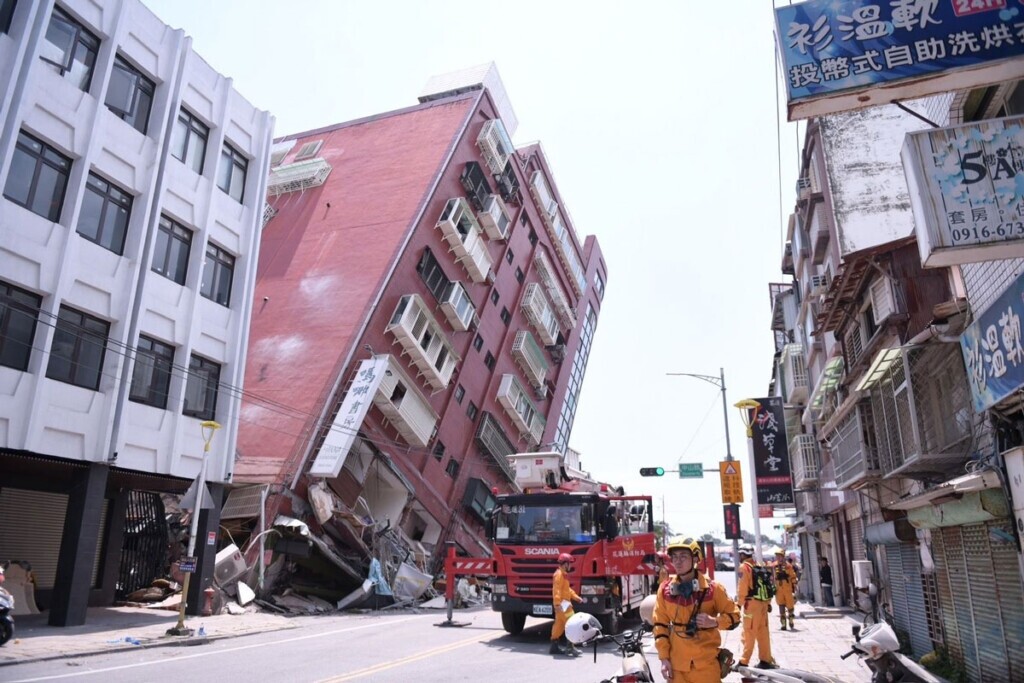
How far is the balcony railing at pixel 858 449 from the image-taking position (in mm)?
14992

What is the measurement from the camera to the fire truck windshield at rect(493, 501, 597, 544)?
1455cm

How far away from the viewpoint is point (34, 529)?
1892 cm

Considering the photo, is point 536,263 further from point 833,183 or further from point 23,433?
point 23,433

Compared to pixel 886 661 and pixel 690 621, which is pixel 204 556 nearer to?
pixel 690 621

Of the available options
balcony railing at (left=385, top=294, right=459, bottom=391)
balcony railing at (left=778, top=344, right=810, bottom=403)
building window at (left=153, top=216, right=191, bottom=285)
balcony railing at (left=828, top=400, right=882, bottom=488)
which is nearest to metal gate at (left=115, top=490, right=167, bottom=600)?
building window at (left=153, top=216, right=191, bottom=285)

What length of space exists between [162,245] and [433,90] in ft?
88.7

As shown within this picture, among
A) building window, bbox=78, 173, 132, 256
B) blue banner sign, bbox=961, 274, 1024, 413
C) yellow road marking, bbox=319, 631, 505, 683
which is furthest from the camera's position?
building window, bbox=78, 173, 132, 256

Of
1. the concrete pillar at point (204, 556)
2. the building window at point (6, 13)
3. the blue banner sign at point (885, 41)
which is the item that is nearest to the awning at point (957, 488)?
the blue banner sign at point (885, 41)

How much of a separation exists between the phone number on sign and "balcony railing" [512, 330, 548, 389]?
111 feet

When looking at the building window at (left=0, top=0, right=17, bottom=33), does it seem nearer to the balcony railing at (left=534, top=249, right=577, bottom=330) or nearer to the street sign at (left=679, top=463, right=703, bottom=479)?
the street sign at (left=679, top=463, right=703, bottom=479)

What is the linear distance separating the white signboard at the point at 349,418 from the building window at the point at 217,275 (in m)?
7.05

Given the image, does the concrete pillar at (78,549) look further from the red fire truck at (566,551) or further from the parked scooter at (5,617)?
the red fire truck at (566,551)

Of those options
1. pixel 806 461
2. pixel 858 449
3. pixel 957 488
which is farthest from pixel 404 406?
pixel 957 488

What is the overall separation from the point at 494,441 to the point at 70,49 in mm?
26677
